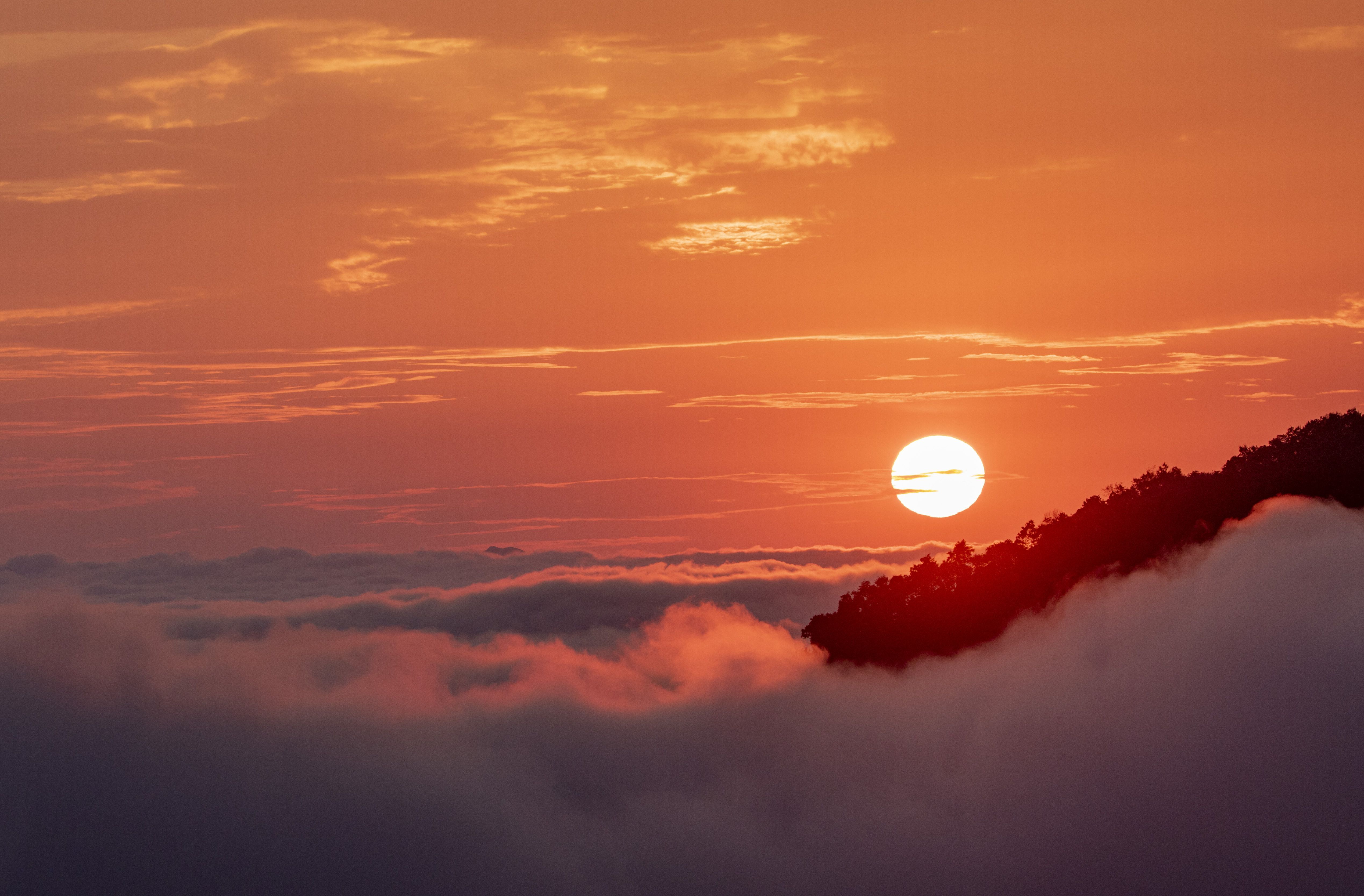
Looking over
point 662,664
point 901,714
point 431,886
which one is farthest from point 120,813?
point 901,714

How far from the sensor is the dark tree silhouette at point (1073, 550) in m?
76.9

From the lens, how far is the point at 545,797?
130 meters

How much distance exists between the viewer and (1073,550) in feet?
276

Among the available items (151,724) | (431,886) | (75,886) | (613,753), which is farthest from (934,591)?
(151,724)

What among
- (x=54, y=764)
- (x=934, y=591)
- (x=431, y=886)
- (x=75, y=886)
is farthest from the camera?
(x=54, y=764)

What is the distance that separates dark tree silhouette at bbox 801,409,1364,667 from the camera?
252 feet

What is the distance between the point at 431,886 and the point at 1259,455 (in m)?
90.3

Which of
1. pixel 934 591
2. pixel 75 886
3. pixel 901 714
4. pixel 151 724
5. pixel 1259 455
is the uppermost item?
pixel 1259 455

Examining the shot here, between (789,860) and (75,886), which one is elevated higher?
(789,860)

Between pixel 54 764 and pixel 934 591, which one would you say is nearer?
pixel 934 591

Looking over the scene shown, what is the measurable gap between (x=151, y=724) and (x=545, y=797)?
3329 inches

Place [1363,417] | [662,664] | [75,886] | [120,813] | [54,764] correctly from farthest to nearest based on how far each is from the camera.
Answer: [662,664], [54,764], [120,813], [75,886], [1363,417]

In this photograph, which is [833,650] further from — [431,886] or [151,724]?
[151,724]

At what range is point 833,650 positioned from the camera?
303ft
